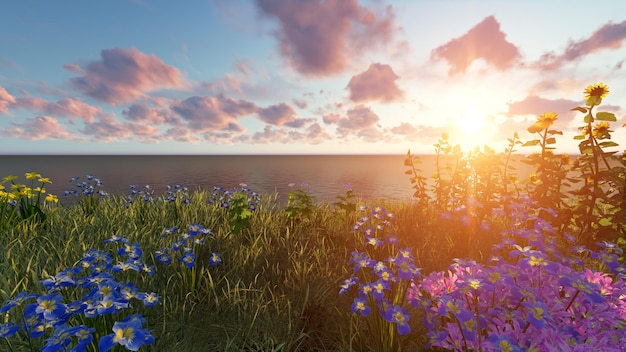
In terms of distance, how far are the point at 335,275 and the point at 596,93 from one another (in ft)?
18.0

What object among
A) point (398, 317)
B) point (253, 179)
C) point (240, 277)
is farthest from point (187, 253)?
point (253, 179)

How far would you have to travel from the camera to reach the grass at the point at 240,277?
3135 mm

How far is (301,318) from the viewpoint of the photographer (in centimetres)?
330

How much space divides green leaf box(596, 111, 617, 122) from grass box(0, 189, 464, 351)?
3406 millimetres

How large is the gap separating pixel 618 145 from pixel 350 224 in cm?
485

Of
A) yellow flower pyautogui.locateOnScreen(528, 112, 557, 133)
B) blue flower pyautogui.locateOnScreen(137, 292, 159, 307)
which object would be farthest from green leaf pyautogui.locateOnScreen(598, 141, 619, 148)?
blue flower pyautogui.locateOnScreen(137, 292, 159, 307)

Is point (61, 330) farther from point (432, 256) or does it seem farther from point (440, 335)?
point (432, 256)

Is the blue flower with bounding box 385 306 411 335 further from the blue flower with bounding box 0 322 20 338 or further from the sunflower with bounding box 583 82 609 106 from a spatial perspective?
the sunflower with bounding box 583 82 609 106

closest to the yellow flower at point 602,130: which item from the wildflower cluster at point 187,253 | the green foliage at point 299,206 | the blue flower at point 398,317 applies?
the green foliage at point 299,206

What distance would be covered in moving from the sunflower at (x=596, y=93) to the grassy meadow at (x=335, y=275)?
22 mm

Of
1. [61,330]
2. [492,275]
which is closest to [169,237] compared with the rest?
[61,330]

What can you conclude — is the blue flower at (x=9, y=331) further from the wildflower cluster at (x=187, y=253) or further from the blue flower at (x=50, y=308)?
the wildflower cluster at (x=187, y=253)

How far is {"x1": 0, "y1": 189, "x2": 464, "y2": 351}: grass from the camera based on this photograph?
3.13 m

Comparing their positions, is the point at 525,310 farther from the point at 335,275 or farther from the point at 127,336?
the point at 127,336
